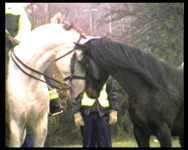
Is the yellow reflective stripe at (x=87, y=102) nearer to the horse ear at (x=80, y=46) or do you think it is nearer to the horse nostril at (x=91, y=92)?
the horse nostril at (x=91, y=92)

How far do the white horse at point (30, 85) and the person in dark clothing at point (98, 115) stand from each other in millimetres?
445

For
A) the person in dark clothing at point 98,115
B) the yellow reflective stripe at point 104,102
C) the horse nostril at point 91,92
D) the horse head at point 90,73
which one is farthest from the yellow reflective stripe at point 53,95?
the horse nostril at point 91,92

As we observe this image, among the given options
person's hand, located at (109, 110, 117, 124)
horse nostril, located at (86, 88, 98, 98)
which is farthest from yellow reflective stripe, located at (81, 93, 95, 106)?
horse nostril, located at (86, 88, 98, 98)

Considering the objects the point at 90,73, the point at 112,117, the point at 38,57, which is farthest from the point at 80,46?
the point at 112,117

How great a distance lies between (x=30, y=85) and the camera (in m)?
5.64

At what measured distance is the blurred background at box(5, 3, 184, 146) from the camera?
614 centimetres

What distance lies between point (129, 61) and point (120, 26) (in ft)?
4.77

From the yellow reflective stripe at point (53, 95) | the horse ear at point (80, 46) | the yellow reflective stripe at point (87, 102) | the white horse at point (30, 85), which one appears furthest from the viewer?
the yellow reflective stripe at point (53, 95)

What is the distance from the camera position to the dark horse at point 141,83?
4.93 metres

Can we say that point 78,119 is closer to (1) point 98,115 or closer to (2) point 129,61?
(1) point 98,115

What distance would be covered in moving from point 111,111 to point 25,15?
1662 millimetres

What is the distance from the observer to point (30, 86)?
18.5ft
